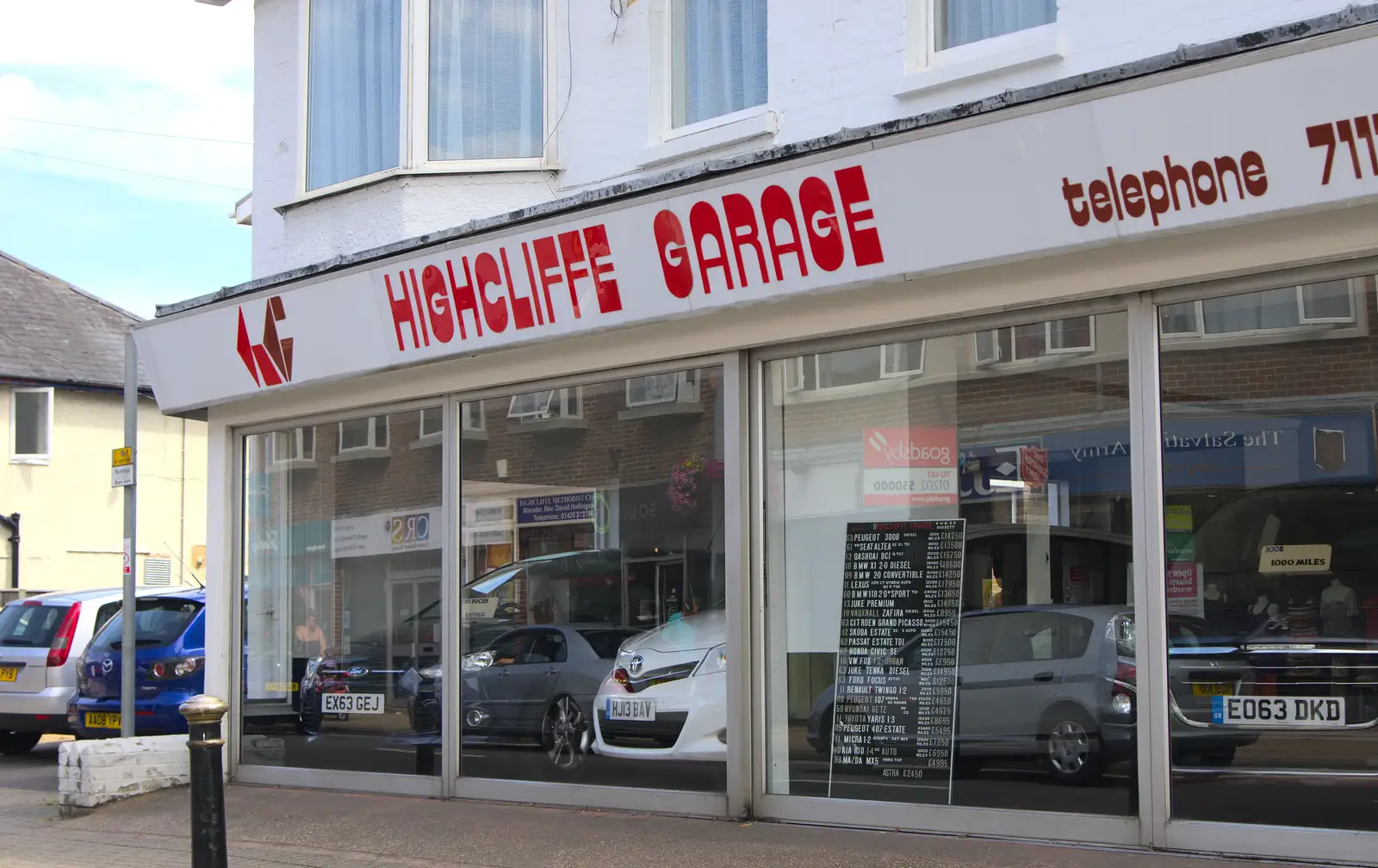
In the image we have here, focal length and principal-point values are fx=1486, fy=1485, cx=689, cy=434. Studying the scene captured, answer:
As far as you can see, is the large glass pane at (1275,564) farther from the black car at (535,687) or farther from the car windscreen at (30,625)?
the car windscreen at (30,625)

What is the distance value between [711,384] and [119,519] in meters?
25.6

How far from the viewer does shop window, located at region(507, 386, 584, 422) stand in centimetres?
965

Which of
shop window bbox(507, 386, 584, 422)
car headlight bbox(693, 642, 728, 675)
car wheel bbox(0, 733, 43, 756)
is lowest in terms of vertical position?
car wheel bbox(0, 733, 43, 756)

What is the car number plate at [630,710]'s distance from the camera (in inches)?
354

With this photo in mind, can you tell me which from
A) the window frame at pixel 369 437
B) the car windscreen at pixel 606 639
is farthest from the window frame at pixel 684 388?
the window frame at pixel 369 437

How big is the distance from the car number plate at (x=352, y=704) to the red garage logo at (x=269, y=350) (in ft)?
7.73

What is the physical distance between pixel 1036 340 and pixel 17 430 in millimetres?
27479

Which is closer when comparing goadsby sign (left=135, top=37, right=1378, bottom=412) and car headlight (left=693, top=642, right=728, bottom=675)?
goadsby sign (left=135, top=37, right=1378, bottom=412)

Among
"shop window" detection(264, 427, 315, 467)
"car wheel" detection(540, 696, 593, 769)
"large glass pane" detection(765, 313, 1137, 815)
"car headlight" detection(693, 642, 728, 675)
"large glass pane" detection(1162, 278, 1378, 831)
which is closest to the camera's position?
"large glass pane" detection(1162, 278, 1378, 831)

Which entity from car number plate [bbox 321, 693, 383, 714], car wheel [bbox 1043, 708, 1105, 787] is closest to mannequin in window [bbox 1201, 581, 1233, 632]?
car wheel [bbox 1043, 708, 1105, 787]

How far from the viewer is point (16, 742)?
1564cm

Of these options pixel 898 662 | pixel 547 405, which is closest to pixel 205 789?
pixel 898 662

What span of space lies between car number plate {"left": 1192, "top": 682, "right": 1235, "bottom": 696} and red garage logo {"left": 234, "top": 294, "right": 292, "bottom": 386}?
6741 millimetres

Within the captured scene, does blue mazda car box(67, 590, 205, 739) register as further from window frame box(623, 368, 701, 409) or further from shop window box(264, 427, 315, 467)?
window frame box(623, 368, 701, 409)
